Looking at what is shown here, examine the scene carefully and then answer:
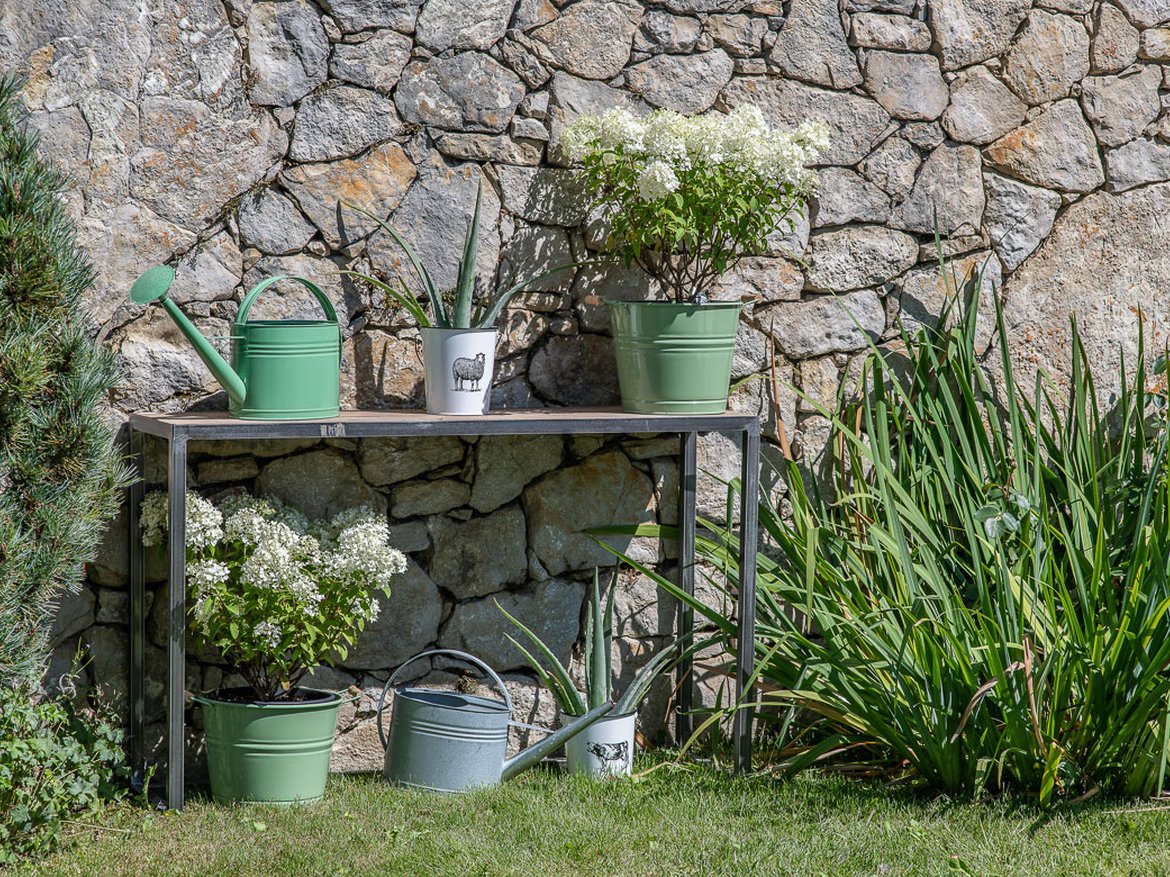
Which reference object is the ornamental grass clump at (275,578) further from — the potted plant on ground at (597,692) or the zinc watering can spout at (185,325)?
the potted plant on ground at (597,692)

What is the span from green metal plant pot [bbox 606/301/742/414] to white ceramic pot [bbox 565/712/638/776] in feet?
2.70

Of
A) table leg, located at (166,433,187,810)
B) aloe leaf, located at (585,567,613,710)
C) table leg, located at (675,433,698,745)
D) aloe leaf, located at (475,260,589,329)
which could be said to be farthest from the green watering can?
table leg, located at (675,433,698,745)

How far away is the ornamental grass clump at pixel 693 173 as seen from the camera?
3.18 metres

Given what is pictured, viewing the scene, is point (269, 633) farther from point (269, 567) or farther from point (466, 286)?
point (466, 286)

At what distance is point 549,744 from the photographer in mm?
3227

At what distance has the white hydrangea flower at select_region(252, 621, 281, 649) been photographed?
2994 millimetres

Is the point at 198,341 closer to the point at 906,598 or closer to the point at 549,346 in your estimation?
the point at 549,346

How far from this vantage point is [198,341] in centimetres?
292

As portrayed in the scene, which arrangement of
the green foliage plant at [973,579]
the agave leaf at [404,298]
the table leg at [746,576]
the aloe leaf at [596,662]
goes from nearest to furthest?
the green foliage plant at [973,579]
the agave leaf at [404,298]
the table leg at [746,576]
the aloe leaf at [596,662]

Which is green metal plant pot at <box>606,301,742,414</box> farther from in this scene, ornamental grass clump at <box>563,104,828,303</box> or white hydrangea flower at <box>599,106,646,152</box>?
white hydrangea flower at <box>599,106,646,152</box>

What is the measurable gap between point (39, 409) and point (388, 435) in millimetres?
774

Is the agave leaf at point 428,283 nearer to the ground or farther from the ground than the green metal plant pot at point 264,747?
farther from the ground

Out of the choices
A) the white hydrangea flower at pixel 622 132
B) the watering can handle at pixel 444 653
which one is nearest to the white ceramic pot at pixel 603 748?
the watering can handle at pixel 444 653

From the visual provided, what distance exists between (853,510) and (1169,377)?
96cm
